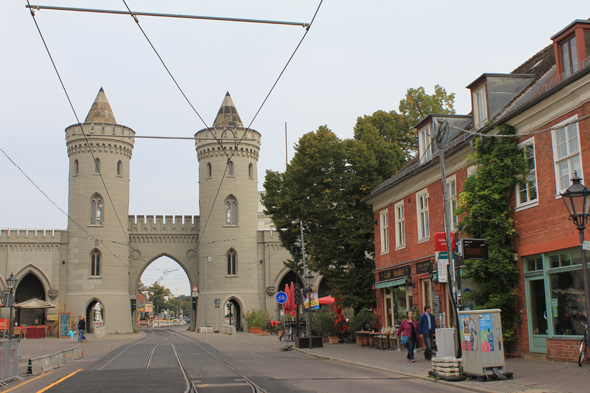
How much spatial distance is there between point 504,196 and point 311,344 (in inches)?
402

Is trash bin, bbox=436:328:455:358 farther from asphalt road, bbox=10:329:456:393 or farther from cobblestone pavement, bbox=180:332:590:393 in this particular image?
asphalt road, bbox=10:329:456:393

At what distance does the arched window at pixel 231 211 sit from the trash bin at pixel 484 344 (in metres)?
40.2

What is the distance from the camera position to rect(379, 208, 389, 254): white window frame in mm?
25373

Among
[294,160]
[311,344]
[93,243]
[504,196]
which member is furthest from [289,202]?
[93,243]

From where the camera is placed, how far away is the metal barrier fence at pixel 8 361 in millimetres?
13745

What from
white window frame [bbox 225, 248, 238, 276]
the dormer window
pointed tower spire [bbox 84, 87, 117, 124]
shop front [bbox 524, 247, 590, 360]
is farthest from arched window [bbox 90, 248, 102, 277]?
the dormer window

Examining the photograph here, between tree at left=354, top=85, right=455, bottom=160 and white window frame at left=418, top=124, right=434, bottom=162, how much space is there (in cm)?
948

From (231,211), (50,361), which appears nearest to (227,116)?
A: (231,211)

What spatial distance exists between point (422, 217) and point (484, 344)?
33.5 ft

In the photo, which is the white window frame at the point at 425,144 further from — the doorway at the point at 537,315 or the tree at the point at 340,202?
the doorway at the point at 537,315

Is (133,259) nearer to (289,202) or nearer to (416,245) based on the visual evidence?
(289,202)

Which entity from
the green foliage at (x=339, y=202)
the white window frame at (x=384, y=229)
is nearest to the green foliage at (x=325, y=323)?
the green foliage at (x=339, y=202)

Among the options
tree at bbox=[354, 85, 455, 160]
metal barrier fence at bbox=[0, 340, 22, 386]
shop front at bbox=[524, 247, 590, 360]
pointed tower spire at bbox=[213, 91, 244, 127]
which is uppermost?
pointed tower spire at bbox=[213, 91, 244, 127]

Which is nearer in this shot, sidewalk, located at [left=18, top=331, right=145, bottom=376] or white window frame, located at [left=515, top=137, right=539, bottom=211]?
white window frame, located at [left=515, top=137, right=539, bottom=211]
